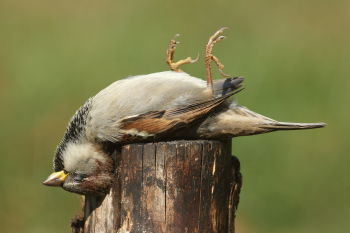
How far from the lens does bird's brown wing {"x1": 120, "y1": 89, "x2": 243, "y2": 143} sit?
3381 millimetres

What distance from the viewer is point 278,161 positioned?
23.6 ft

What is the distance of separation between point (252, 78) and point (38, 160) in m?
4.51

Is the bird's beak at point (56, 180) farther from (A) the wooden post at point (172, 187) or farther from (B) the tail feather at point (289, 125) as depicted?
(B) the tail feather at point (289, 125)

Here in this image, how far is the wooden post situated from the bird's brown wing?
220 mm

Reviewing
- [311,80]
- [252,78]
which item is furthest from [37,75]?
[311,80]

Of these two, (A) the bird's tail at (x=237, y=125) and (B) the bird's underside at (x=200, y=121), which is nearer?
(B) the bird's underside at (x=200, y=121)

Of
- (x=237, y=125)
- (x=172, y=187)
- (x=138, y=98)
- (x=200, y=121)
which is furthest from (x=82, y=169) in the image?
(x=237, y=125)

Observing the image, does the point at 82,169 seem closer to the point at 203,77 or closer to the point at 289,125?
the point at 289,125

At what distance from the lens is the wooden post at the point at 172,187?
9.80ft

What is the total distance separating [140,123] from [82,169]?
2.36ft

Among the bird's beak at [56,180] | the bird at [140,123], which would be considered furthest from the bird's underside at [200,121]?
the bird's beak at [56,180]

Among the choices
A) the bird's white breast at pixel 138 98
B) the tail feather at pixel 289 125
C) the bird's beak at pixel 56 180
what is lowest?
the bird's beak at pixel 56 180

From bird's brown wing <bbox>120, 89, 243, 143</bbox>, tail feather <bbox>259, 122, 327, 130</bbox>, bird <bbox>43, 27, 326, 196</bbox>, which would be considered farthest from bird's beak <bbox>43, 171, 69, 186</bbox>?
tail feather <bbox>259, 122, 327, 130</bbox>

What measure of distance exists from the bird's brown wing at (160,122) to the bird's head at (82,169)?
0.95 feet
